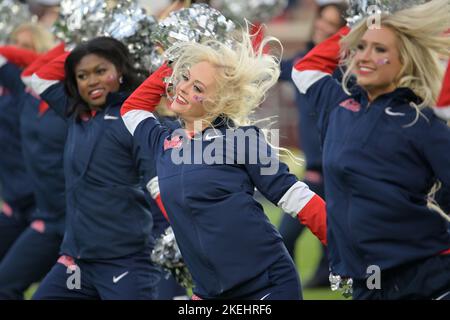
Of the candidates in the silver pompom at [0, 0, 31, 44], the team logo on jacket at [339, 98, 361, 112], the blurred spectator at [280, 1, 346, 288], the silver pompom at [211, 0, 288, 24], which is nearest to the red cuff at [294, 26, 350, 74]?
the team logo on jacket at [339, 98, 361, 112]

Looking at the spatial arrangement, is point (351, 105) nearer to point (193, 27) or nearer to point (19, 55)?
point (193, 27)

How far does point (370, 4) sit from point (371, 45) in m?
0.35

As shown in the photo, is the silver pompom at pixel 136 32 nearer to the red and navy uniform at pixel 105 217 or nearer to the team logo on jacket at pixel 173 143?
the red and navy uniform at pixel 105 217

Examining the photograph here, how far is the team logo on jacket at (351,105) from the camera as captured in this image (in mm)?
4688

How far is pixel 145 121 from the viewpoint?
17.0 ft

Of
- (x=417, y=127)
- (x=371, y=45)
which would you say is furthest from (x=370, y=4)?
(x=417, y=127)

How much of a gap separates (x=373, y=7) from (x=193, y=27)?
0.95 metres

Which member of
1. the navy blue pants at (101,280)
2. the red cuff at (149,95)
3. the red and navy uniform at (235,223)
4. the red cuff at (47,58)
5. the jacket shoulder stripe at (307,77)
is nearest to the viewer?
the red and navy uniform at (235,223)

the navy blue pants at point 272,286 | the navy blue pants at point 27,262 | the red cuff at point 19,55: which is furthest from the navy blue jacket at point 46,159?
the navy blue pants at point 272,286

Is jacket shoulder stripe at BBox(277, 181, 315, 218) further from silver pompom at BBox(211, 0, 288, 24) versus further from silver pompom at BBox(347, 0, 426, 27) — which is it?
silver pompom at BBox(211, 0, 288, 24)

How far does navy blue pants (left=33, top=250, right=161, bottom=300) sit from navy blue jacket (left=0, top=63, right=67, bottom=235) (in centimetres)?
99

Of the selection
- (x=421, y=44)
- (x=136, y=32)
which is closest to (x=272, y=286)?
(x=421, y=44)

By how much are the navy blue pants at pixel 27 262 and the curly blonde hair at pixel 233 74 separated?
2209mm
